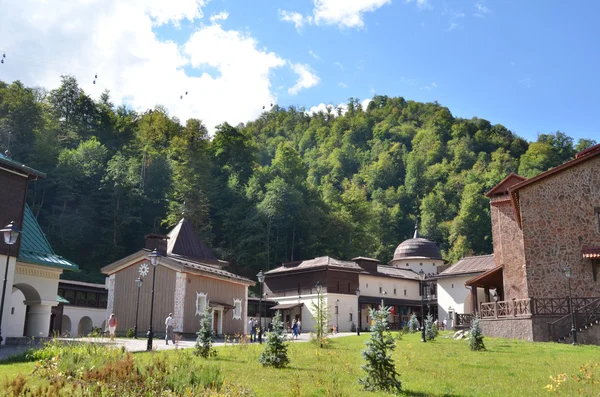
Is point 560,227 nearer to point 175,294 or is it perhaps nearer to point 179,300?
point 179,300

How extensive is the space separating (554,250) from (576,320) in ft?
14.0

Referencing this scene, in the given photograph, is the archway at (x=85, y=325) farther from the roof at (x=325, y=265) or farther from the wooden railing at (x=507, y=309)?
the wooden railing at (x=507, y=309)

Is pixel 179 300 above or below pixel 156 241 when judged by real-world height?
below

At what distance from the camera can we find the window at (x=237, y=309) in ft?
123

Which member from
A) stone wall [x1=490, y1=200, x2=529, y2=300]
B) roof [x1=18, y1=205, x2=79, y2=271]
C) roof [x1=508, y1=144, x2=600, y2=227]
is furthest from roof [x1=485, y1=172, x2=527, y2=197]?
roof [x1=18, y1=205, x2=79, y2=271]

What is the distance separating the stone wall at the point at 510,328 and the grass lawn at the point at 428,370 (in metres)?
4.69

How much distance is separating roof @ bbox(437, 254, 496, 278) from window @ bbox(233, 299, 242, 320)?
25.2 m

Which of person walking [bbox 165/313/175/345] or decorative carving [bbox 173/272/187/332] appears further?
decorative carving [bbox 173/272/187/332]

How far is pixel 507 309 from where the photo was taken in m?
29.6

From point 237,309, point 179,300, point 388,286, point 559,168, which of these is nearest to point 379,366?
point 179,300

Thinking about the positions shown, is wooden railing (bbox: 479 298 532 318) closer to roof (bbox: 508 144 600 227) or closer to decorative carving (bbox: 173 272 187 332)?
roof (bbox: 508 144 600 227)

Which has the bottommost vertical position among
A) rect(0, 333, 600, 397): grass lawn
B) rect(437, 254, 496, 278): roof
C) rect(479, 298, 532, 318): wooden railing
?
rect(0, 333, 600, 397): grass lawn

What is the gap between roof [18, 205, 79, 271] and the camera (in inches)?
940

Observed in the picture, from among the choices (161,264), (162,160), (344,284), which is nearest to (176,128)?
(162,160)
